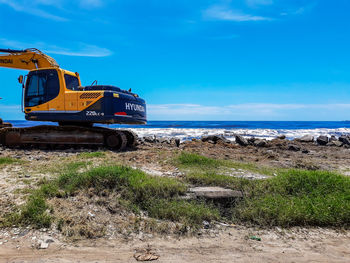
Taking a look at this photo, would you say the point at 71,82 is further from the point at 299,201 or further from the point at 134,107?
the point at 299,201

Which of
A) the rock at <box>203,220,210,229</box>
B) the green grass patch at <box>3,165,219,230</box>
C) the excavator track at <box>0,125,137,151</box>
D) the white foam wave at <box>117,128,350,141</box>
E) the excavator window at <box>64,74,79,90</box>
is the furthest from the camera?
the white foam wave at <box>117,128,350,141</box>

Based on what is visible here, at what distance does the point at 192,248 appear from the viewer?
367cm

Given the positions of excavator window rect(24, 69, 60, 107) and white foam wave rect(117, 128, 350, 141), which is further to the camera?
white foam wave rect(117, 128, 350, 141)

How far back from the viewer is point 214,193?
5.20 metres

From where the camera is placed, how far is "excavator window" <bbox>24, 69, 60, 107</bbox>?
10852mm

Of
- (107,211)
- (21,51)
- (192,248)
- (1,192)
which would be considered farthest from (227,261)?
(21,51)

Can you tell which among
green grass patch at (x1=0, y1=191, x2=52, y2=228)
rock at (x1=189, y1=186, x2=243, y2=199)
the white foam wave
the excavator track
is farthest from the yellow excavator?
the white foam wave

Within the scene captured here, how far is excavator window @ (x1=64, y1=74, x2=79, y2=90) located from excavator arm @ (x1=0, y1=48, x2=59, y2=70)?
959mm

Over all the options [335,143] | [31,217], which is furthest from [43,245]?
[335,143]

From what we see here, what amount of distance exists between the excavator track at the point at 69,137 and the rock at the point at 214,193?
253 inches

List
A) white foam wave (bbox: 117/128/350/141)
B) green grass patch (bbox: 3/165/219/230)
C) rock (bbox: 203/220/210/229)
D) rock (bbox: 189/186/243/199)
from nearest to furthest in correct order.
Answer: green grass patch (bbox: 3/165/219/230) → rock (bbox: 203/220/210/229) → rock (bbox: 189/186/243/199) → white foam wave (bbox: 117/128/350/141)

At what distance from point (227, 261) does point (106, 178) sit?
296 cm

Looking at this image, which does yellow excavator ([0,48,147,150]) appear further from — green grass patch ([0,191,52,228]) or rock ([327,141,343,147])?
rock ([327,141,343,147])

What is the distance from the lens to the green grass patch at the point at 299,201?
4.54m
